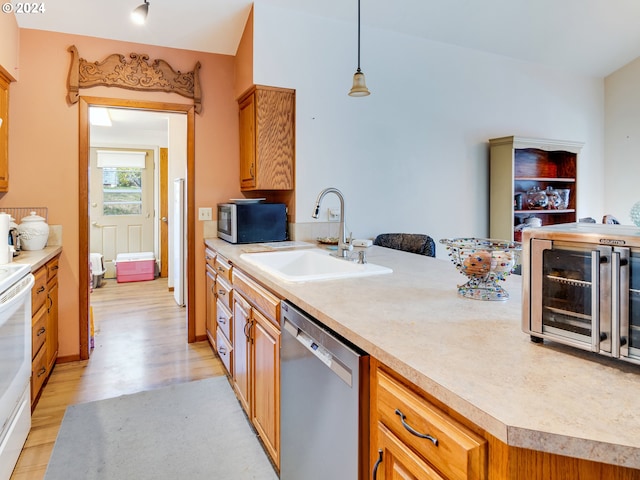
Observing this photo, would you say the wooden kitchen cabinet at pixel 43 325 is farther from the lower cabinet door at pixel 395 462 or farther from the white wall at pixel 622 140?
the white wall at pixel 622 140

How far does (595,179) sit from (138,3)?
492 cm

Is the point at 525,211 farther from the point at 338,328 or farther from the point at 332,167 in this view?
the point at 338,328

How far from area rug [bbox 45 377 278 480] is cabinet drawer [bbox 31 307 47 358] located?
42 cm

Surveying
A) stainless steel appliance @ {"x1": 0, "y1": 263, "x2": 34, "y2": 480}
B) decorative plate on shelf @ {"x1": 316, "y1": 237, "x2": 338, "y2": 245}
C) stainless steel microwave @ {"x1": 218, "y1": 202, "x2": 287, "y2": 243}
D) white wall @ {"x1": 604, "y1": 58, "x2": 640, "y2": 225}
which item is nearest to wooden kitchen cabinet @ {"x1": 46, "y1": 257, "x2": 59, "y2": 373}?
stainless steel appliance @ {"x1": 0, "y1": 263, "x2": 34, "y2": 480}

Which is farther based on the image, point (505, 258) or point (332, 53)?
point (332, 53)

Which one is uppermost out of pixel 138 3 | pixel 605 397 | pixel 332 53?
pixel 138 3

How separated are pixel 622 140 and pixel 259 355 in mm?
4843

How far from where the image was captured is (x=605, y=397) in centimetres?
69

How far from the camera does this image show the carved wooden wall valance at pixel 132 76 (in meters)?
2.95

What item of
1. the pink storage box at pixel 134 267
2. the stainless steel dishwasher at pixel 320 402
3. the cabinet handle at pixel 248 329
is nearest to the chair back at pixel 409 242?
the cabinet handle at pixel 248 329

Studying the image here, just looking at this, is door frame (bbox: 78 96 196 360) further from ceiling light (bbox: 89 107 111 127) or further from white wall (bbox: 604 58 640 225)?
white wall (bbox: 604 58 640 225)

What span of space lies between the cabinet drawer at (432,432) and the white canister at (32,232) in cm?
272

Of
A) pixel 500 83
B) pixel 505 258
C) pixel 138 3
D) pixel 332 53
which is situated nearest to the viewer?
pixel 505 258

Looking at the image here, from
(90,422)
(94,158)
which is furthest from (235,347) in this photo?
(94,158)
